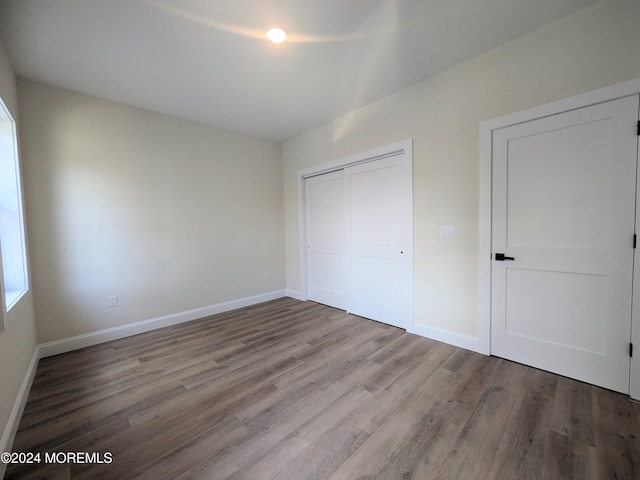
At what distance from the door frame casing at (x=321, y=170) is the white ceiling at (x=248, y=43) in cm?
64

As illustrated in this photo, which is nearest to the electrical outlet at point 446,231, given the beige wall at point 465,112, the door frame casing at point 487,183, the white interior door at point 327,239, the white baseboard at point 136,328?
the beige wall at point 465,112

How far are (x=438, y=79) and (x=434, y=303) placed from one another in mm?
2309

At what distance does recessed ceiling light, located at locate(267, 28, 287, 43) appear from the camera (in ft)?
6.27

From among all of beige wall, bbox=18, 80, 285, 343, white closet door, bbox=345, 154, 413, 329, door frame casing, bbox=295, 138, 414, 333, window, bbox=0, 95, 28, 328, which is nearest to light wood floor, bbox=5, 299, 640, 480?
white closet door, bbox=345, 154, 413, 329

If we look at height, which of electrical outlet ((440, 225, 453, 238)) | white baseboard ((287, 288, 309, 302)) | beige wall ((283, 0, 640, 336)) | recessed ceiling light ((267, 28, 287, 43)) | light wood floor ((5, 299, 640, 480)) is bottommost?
light wood floor ((5, 299, 640, 480))

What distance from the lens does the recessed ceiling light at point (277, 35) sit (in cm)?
191

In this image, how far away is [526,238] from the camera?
2143 mm

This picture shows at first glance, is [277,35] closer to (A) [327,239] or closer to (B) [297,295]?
(A) [327,239]

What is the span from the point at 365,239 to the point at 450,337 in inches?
58.2

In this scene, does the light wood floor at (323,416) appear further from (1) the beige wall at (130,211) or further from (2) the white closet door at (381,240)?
(1) the beige wall at (130,211)

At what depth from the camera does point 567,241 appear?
1.97 meters

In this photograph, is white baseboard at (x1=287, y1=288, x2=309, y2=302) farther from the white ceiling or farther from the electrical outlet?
the white ceiling

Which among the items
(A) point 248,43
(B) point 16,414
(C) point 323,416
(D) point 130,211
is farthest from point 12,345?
(A) point 248,43

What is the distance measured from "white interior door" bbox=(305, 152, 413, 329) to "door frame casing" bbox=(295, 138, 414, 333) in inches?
2.1
